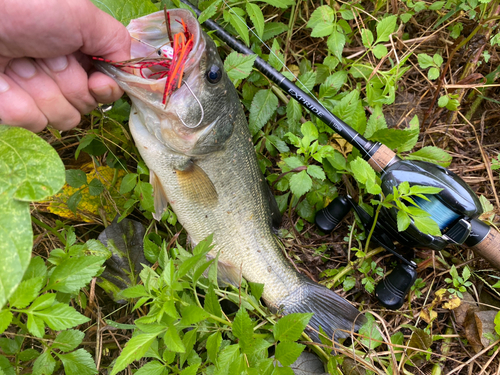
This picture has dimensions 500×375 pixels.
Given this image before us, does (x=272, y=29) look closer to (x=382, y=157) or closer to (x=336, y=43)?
(x=336, y=43)

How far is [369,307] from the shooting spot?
2.79 meters

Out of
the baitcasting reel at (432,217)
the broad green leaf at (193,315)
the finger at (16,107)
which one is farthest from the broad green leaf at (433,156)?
the finger at (16,107)

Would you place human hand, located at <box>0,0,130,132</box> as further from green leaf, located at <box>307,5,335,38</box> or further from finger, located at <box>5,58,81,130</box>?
green leaf, located at <box>307,5,335,38</box>

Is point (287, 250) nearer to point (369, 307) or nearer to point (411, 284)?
point (369, 307)

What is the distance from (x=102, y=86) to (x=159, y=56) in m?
0.37

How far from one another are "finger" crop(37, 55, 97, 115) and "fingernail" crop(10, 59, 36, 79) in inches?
1.9

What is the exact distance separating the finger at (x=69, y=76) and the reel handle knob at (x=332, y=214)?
6.07 ft

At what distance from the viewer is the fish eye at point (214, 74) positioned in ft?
6.68

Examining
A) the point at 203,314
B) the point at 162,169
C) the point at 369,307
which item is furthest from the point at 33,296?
the point at 369,307

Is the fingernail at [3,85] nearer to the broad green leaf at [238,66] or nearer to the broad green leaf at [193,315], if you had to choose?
the broad green leaf at [238,66]

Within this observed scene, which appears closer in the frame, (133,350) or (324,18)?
(133,350)

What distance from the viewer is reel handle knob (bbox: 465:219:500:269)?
2352 millimetres

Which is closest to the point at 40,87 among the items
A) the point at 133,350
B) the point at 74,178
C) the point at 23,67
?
the point at 23,67

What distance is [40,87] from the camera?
1856mm
